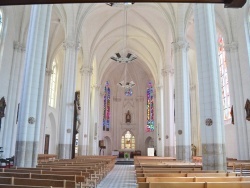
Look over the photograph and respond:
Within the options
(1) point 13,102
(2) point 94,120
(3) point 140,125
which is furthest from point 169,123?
(3) point 140,125

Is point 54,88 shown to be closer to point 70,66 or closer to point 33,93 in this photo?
point 70,66

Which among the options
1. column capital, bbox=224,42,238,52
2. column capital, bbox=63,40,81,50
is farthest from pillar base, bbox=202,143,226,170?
column capital, bbox=63,40,81,50

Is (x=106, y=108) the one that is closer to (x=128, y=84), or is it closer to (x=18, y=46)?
(x=128, y=84)

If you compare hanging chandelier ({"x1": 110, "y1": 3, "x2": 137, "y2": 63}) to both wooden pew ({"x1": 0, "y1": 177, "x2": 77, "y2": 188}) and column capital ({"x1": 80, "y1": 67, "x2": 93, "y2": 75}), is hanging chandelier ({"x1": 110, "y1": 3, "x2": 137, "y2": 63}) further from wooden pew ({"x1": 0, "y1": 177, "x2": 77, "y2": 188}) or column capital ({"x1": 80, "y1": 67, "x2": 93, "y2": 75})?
wooden pew ({"x1": 0, "y1": 177, "x2": 77, "y2": 188})

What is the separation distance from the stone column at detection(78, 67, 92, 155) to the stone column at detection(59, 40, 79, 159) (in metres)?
5.64

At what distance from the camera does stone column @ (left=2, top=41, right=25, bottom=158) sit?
48.7 ft

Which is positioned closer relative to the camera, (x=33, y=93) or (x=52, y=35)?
(x=33, y=93)

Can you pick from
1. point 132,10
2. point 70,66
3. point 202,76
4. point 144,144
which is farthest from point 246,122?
point 144,144

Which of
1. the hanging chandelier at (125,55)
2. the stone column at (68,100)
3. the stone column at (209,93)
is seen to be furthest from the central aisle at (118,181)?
the hanging chandelier at (125,55)

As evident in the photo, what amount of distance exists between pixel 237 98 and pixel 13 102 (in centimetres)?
1511

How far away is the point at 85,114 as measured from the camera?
21.9 meters

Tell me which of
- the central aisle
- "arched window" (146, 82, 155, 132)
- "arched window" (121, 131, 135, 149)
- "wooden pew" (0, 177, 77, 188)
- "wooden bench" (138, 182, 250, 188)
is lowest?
the central aisle

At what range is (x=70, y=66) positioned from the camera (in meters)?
16.4

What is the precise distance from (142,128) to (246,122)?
23.0m
